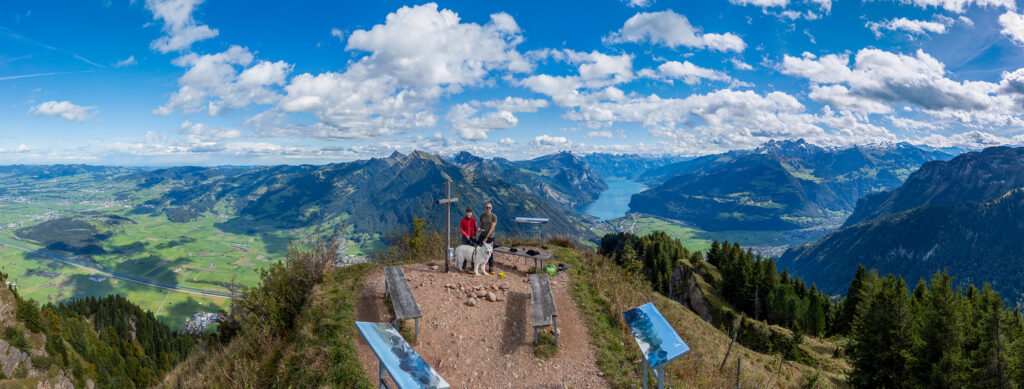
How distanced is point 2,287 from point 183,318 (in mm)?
103437

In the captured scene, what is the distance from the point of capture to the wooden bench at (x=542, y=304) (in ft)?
31.3

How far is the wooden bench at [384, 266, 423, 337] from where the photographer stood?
9531mm

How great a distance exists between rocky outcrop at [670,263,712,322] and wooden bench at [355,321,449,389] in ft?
126

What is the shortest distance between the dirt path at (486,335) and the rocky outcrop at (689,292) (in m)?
30.4

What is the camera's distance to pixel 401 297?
33.8ft

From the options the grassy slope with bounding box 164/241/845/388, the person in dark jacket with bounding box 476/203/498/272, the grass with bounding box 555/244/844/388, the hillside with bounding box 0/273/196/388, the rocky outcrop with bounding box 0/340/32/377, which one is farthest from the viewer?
the hillside with bounding box 0/273/196/388

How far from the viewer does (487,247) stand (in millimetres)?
14164

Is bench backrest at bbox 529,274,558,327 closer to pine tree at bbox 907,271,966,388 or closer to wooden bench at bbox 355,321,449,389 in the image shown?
wooden bench at bbox 355,321,449,389

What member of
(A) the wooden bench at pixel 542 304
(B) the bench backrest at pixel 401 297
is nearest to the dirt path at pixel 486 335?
(A) the wooden bench at pixel 542 304

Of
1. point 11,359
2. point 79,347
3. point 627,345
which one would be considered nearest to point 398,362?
point 627,345

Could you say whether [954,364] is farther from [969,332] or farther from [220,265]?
[220,265]

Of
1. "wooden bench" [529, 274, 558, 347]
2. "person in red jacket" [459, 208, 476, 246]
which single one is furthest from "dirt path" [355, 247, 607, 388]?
"person in red jacket" [459, 208, 476, 246]

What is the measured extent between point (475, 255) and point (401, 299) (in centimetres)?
429

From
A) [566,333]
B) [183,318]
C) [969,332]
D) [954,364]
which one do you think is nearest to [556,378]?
[566,333]
